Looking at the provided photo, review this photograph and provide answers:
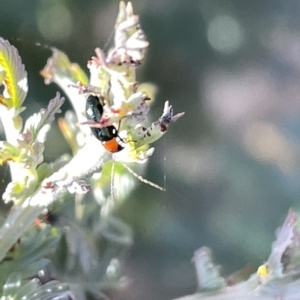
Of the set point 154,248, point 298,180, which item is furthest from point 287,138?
point 154,248

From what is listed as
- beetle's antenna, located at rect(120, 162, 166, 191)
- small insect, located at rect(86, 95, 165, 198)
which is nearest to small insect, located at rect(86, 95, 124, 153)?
small insect, located at rect(86, 95, 165, 198)

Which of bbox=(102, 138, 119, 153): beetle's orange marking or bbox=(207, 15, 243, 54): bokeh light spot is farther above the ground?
bbox=(207, 15, 243, 54): bokeh light spot

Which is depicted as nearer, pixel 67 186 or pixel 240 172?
pixel 67 186

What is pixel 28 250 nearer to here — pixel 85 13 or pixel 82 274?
pixel 82 274

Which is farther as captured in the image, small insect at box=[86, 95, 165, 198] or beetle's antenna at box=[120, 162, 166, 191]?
beetle's antenna at box=[120, 162, 166, 191]

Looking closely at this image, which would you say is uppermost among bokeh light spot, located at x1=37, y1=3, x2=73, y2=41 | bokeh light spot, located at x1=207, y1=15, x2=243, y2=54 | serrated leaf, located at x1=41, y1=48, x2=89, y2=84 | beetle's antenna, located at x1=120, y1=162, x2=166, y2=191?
bokeh light spot, located at x1=37, y1=3, x2=73, y2=41

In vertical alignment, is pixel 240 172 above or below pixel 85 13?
below

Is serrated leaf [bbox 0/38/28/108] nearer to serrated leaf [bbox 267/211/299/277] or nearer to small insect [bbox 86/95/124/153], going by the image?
small insect [bbox 86/95/124/153]
